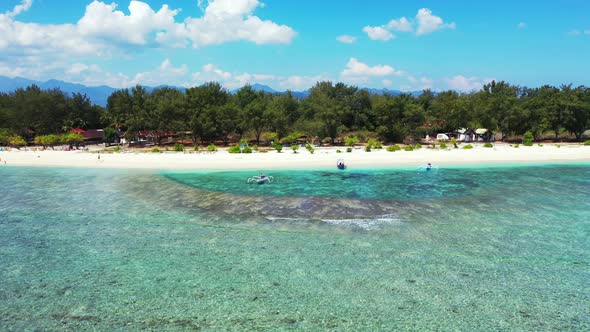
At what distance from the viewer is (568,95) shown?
216 ft

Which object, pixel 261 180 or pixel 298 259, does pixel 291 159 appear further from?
pixel 298 259

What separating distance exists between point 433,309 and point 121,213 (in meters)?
20.2

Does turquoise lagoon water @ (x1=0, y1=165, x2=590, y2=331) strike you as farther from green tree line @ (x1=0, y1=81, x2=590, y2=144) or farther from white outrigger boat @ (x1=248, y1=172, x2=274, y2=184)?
green tree line @ (x1=0, y1=81, x2=590, y2=144)

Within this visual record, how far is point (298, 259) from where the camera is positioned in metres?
15.9

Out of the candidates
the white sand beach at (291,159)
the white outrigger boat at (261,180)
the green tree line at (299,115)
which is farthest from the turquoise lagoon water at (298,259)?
the green tree line at (299,115)

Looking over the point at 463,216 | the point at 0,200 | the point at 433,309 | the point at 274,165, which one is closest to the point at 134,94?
the point at 274,165

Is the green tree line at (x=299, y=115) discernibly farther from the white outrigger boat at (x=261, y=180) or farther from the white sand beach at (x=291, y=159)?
the white outrigger boat at (x=261, y=180)

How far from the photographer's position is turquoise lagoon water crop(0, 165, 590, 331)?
454 inches

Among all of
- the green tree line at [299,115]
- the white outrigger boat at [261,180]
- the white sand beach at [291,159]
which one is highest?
the green tree line at [299,115]

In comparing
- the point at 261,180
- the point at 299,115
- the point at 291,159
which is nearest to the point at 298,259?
the point at 261,180

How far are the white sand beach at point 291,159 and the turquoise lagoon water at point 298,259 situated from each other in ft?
47.0

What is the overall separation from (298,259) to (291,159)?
→ 103 feet

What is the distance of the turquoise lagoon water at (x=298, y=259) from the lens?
1152cm

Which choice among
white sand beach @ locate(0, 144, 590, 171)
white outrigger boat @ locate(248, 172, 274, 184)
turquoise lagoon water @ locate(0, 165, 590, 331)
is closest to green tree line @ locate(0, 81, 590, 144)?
white sand beach @ locate(0, 144, 590, 171)
